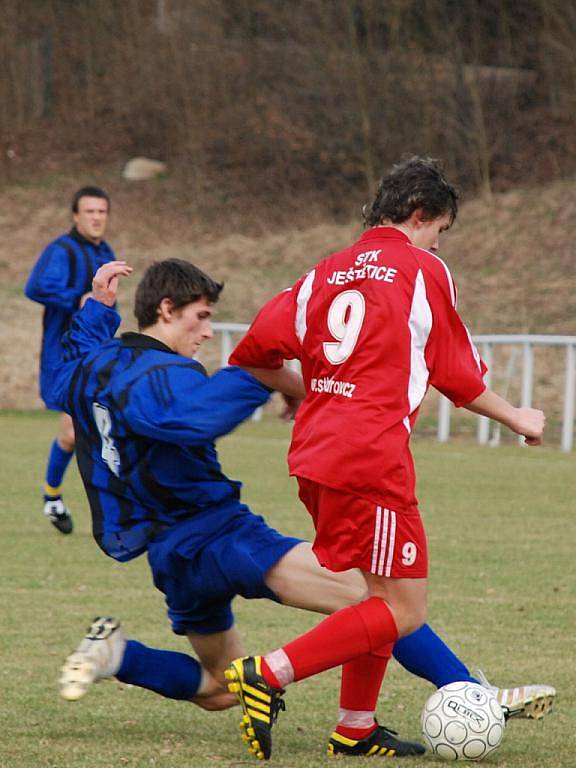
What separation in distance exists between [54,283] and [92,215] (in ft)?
1.61

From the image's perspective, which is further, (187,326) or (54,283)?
(54,283)

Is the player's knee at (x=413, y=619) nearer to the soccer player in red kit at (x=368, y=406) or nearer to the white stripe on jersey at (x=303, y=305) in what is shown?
the soccer player in red kit at (x=368, y=406)

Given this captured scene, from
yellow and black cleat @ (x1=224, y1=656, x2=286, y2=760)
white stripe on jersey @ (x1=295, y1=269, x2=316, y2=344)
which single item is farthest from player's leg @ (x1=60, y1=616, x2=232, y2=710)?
white stripe on jersey @ (x1=295, y1=269, x2=316, y2=344)

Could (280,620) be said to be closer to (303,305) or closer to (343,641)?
(343,641)

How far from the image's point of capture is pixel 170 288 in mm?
4238

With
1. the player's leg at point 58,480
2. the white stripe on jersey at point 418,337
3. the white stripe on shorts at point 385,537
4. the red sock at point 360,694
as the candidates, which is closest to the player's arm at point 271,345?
the white stripe on jersey at point 418,337

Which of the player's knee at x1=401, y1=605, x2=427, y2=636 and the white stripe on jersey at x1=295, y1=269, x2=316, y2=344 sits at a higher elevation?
the white stripe on jersey at x1=295, y1=269, x2=316, y2=344

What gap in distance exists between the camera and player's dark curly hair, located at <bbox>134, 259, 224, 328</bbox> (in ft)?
13.9

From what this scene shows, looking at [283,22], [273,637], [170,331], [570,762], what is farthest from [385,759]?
[283,22]

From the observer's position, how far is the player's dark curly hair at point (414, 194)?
409 cm

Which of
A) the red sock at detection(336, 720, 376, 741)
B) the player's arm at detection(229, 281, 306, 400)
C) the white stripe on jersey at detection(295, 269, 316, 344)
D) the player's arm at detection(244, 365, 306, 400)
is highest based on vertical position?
the white stripe on jersey at detection(295, 269, 316, 344)

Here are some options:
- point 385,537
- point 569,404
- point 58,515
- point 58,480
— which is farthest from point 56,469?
point 569,404

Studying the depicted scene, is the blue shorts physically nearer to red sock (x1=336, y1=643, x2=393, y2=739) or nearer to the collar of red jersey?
red sock (x1=336, y1=643, x2=393, y2=739)

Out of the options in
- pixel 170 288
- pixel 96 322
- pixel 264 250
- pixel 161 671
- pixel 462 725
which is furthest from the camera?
pixel 264 250
